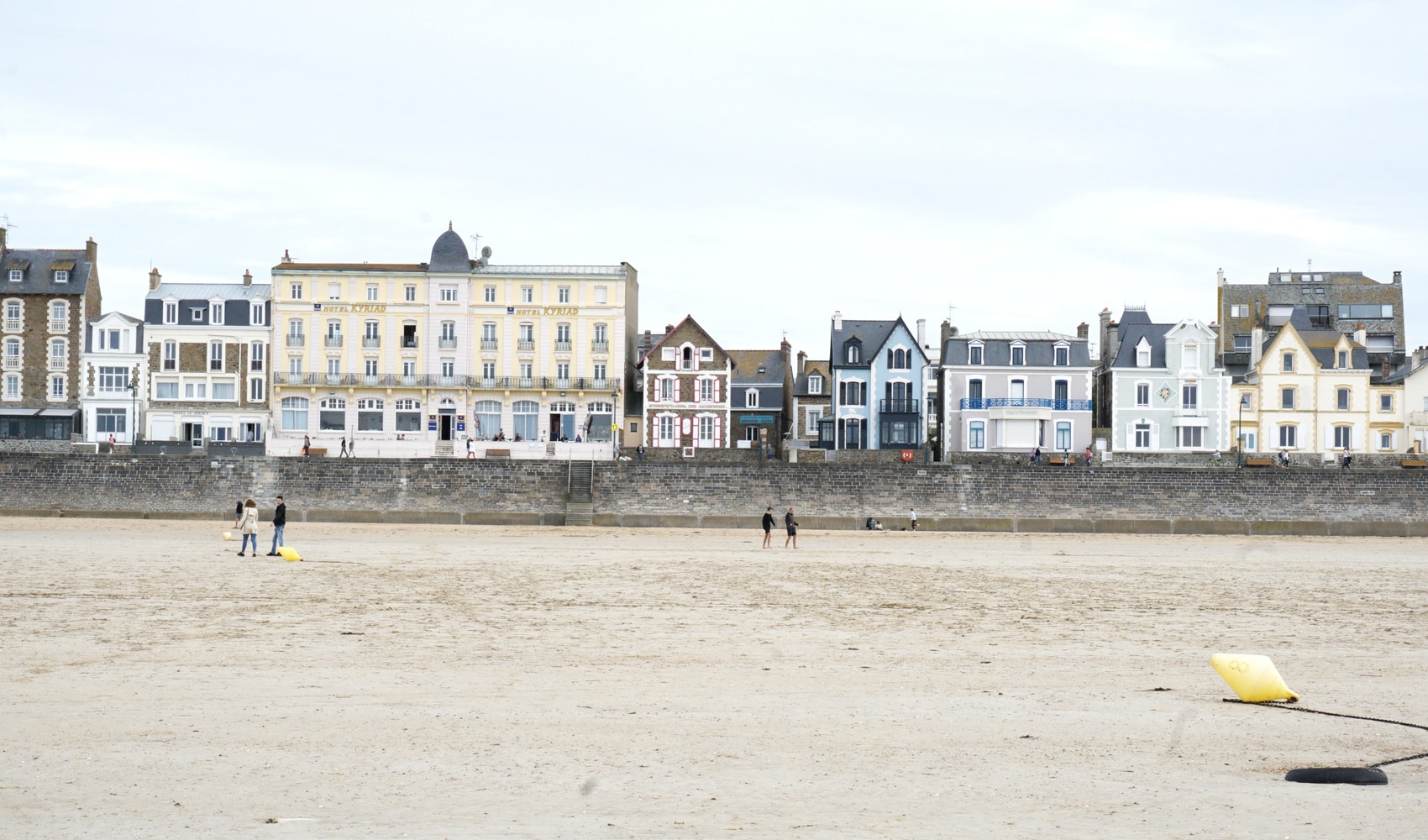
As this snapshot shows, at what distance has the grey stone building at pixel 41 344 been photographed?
5828cm

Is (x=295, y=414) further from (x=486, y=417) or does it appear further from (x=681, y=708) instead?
(x=681, y=708)

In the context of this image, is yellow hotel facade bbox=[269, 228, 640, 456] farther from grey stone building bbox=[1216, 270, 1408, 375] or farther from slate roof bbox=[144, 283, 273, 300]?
grey stone building bbox=[1216, 270, 1408, 375]

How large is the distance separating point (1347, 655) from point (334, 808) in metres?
11.1

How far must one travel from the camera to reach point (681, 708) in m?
10.6

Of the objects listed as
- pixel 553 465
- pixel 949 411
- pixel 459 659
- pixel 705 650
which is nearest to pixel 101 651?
pixel 459 659

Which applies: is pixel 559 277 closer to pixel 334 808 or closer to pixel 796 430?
pixel 796 430

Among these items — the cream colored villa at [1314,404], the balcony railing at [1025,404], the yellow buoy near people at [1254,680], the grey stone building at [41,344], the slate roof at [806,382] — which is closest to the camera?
the yellow buoy near people at [1254,680]

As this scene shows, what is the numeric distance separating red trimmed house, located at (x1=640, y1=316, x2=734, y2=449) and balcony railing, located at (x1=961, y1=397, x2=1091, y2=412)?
11329mm

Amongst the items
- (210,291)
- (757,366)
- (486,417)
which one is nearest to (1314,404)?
(757,366)

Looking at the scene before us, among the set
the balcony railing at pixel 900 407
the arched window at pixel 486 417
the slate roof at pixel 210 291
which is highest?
the slate roof at pixel 210 291

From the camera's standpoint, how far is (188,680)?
11352 mm

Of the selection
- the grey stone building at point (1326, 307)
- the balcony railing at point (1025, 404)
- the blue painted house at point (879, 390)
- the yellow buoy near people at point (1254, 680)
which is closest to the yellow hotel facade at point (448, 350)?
the blue painted house at point (879, 390)

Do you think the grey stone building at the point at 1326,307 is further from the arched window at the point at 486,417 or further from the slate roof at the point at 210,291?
the slate roof at the point at 210,291

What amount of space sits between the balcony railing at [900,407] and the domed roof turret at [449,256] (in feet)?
66.5
